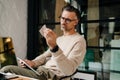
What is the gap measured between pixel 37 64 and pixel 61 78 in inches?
17.0

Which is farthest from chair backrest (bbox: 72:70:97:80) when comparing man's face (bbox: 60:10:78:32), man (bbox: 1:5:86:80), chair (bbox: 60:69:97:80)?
man's face (bbox: 60:10:78:32)

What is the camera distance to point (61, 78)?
85.5 inches

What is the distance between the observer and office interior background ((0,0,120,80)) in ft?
9.91

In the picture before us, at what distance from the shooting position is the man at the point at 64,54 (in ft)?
6.21

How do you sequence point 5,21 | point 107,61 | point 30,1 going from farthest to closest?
point 30,1
point 5,21
point 107,61

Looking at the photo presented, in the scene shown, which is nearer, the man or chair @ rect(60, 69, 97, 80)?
the man

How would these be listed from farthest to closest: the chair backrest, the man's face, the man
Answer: the chair backrest
the man's face
the man

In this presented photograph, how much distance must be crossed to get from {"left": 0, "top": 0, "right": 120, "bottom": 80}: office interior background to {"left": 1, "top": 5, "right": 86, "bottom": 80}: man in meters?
0.88

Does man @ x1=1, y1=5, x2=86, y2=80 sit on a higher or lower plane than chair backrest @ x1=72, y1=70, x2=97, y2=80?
higher

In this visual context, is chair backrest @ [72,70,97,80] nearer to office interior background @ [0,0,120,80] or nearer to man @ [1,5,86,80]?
office interior background @ [0,0,120,80]

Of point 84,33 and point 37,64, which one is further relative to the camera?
point 84,33

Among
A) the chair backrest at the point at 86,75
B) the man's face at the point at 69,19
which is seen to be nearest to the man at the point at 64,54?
the man's face at the point at 69,19

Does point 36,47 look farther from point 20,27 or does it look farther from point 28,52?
point 20,27

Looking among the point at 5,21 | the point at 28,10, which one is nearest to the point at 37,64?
the point at 5,21
